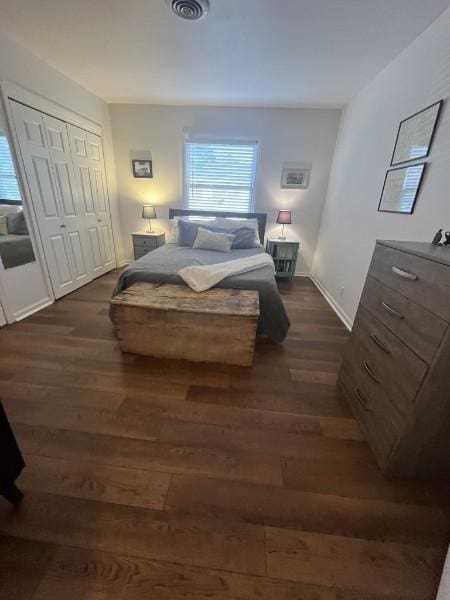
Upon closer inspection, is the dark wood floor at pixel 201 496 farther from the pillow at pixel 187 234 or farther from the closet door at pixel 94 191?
the closet door at pixel 94 191

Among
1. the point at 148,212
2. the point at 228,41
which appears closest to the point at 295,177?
the point at 228,41

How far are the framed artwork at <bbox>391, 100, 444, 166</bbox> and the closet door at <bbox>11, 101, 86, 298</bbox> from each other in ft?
11.2

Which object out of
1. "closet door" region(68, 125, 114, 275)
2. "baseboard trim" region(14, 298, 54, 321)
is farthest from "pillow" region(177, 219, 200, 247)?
"baseboard trim" region(14, 298, 54, 321)

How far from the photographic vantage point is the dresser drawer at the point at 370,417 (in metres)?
1.15

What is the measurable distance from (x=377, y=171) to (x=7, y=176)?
137 inches

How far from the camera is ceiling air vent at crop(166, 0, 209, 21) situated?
60.7 inches

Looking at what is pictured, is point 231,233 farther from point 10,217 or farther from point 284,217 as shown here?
point 10,217

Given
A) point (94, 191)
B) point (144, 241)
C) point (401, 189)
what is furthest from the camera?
point (144, 241)

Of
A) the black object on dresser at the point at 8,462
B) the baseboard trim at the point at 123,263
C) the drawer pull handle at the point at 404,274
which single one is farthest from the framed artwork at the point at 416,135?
the baseboard trim at the point at 123,263

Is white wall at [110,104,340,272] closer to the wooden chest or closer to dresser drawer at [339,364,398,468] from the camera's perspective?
the wooden chest

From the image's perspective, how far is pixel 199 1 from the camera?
1.52 metres

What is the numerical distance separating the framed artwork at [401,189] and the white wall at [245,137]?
1734 mm

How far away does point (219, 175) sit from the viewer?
12.4ft

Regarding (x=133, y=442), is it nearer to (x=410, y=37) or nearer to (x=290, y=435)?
(x=290, y=435)
